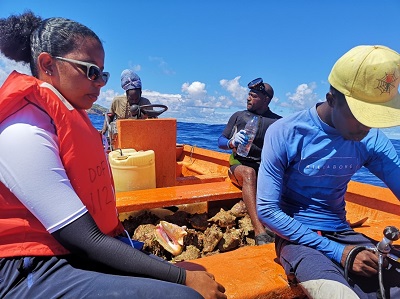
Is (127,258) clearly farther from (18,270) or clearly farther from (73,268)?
(18,270)

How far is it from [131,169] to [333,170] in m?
2.32

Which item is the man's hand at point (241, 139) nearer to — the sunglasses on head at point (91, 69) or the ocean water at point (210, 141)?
the sunglasses on head at point (91, 69)

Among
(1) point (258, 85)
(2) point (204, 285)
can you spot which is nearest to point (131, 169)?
(1) point (258, 85)

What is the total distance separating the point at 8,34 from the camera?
4.70 ft

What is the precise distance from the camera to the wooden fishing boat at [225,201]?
192cm

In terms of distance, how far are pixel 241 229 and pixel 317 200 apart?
1503mm

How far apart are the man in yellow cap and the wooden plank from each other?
1.42 meters

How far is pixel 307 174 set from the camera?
1.93 meters

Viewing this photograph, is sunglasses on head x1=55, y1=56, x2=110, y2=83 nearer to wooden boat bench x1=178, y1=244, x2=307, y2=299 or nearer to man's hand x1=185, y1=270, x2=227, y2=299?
man's hand x1=185, y1=270, x2=227, y2=299

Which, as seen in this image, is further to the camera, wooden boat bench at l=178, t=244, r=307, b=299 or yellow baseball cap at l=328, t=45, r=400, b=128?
wooden boat bench at l=178, t=244, r=307, b=299

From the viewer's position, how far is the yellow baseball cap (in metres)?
1.59

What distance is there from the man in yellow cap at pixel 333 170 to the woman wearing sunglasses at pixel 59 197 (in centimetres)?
64

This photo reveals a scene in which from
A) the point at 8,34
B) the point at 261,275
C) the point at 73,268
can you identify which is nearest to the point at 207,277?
the point at 73,268

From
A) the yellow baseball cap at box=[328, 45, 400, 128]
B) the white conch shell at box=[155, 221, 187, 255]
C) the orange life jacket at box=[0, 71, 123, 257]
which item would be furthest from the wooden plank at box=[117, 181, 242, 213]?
the yellow baseball cap at box=[328, 45, 400, 128]
